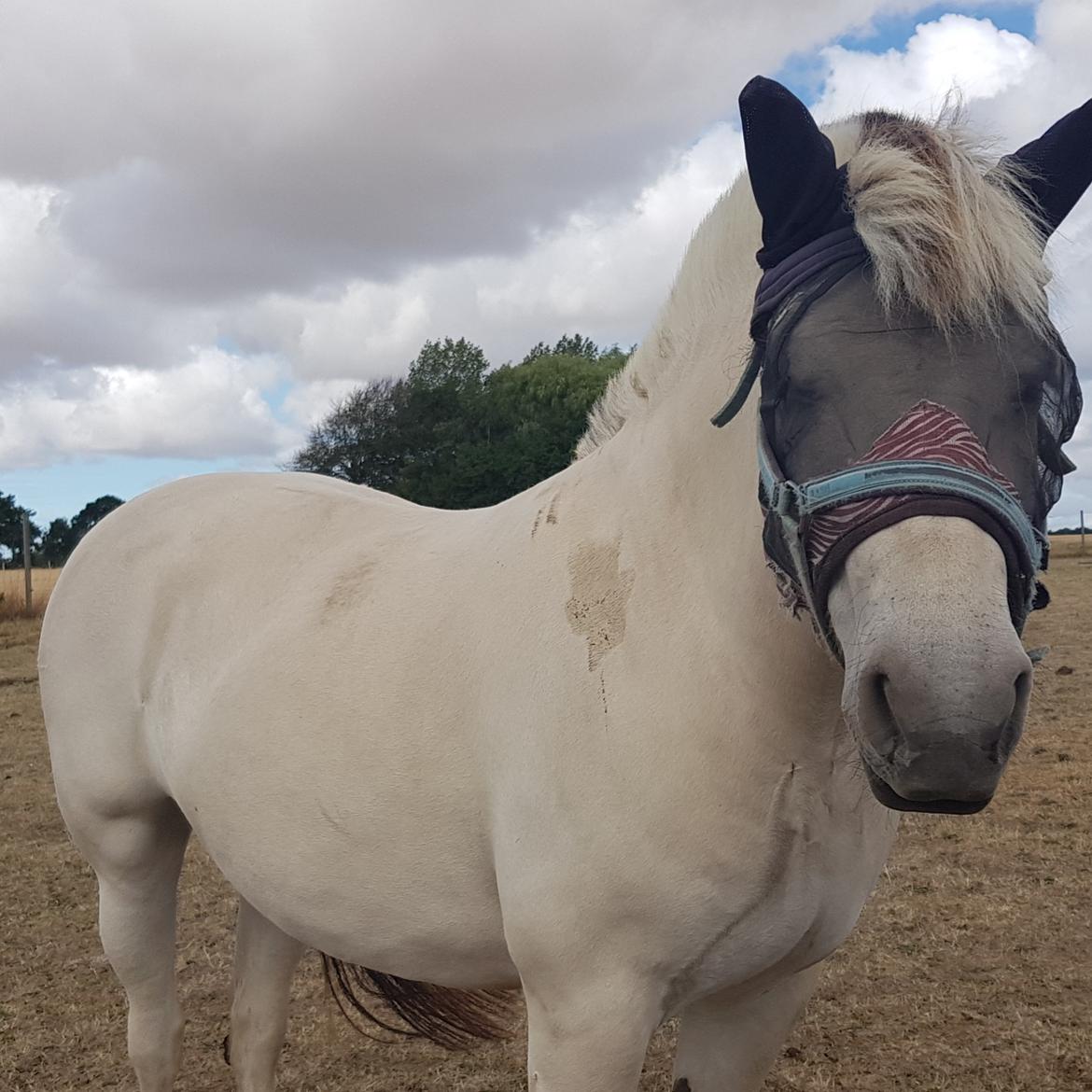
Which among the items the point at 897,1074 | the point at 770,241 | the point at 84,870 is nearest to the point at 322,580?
the point at 770,241

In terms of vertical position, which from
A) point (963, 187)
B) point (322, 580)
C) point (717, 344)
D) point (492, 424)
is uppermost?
point (492, 424)

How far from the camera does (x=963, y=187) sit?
4.14ft

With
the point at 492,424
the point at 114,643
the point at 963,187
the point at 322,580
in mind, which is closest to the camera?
the point at 963,187

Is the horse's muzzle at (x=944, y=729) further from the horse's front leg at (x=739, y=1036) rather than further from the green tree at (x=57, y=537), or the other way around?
the green tree at (x=57, y=537)

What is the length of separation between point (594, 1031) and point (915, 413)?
1.02m

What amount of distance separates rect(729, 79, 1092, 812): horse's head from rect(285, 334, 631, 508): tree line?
19.8 m

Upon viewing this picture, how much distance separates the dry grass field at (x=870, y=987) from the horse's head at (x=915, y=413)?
2.44 metres

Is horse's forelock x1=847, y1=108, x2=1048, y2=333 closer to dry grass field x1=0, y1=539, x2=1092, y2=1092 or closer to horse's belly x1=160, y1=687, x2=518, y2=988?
horse's belly x1=160, y1=687, x2=518, y2=988

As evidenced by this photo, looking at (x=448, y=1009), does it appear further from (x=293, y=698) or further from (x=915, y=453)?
(x=915, y=453)

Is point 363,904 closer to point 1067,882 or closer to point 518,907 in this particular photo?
point 518,907

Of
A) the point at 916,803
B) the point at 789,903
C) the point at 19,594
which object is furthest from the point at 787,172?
the point at 19,594

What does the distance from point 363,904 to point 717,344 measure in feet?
3.95

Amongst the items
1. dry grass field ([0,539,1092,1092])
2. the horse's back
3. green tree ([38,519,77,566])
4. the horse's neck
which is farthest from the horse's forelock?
green tree ([38,519,77,566])

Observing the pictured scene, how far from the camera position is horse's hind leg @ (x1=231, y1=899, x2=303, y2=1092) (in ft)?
9.11
